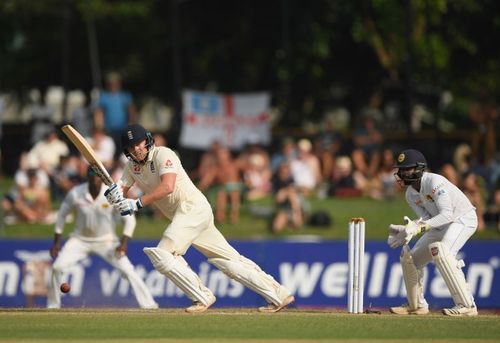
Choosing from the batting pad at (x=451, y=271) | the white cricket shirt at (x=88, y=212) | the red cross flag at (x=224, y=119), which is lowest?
the batting pad at (x=451, y=271)

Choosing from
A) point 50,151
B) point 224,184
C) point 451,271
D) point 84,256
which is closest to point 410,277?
point 451,271

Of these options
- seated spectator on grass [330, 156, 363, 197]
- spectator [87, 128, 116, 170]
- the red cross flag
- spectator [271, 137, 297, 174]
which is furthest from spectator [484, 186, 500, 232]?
spectator [87, 128, 116, 170]

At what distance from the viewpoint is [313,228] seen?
20.4 meters

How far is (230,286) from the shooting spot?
664 inches

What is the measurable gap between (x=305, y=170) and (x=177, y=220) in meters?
10.4

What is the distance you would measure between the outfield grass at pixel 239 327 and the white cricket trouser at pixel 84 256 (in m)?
2.71

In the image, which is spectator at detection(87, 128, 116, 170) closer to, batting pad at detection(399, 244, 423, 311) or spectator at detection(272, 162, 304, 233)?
spectator at detection(272, 162, 304, 233)

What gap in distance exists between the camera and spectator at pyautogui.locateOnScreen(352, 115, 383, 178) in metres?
22.3

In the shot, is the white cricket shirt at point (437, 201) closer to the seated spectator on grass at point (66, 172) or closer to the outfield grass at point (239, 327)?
the outfield grass at point (239, 327)

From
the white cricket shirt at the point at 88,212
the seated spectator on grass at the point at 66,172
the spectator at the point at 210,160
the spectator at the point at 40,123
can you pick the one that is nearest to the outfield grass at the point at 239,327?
the white cricket shirt at the point at 88,212

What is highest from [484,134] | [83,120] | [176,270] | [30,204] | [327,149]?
[83,120]

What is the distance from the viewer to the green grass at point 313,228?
64.8 ft

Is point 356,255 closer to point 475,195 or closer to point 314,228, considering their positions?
point 475,195

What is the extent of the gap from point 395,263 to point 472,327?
238 inches
